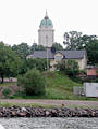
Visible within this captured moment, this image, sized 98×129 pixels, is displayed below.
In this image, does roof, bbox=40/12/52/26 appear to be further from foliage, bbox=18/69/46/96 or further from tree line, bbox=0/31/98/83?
foliage, bbox=18/69/46/96

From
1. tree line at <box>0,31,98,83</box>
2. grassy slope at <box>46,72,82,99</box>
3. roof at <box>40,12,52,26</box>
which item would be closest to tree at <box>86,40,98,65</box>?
tree line at <box>0,31,98,83</box>

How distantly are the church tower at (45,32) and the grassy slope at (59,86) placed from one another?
306 ft

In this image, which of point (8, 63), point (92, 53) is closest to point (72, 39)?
point (92, 53)

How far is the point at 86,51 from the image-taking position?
9819 centimetres

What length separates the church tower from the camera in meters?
168

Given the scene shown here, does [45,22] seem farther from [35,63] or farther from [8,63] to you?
[8,63]

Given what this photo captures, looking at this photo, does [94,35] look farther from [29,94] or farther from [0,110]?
[0,110]

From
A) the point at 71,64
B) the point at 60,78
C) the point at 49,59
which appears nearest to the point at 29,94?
the point at 60,78

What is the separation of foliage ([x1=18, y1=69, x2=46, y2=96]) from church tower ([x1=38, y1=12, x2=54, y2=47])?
10659 cm

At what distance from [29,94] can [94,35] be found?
5890 cm

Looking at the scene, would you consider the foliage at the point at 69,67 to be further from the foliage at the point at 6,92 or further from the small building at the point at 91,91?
the foliage at the point at 6,92

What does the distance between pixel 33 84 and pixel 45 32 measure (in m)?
111

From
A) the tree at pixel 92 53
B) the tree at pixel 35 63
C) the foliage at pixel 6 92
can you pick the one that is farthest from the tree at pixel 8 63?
the tree at pixel 92 53

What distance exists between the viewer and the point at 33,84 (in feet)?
195
